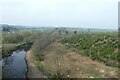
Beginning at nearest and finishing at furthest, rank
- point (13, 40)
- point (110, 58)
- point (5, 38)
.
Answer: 1. point (110, 58)
2. point (5, 38)
3. point (13, 40)

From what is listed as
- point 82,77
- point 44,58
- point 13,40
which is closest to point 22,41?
point 13,40

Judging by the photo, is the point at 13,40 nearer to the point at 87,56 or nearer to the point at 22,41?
the point at 22,41

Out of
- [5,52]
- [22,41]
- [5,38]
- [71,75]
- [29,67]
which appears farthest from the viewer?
[22,41]

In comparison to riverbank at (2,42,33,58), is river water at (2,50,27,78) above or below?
below

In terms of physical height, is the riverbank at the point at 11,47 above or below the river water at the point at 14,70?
above

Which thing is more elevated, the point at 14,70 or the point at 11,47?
the point at 11,47

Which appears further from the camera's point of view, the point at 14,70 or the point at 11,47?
the point at 11,47

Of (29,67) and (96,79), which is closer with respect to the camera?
(96,79)

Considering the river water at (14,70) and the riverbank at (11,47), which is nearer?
the river water at (14,70)

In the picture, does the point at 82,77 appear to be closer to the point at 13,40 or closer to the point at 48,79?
the point at 48,79

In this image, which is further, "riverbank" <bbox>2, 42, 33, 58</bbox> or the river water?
"riverbank" <bbox>2, 42, 33, 58</bbox>
